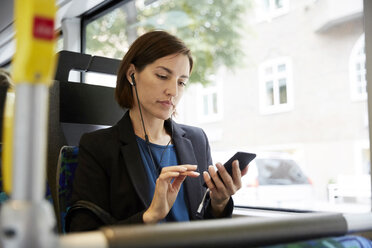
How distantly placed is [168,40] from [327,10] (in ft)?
8.59

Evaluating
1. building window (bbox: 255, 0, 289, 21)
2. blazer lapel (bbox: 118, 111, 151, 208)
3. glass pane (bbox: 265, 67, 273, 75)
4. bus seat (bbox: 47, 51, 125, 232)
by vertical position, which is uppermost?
building window (bbox: 255, 0, 289, 21)

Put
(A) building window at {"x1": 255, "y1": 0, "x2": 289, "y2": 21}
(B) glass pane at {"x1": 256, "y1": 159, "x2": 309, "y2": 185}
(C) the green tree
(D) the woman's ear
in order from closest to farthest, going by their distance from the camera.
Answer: (D) the woman's ear < (B) glass pane at {"x1": 256, "y1": 159, "x2": 309, "y2": 185} < (A) building window at {"x1": 255, "y1": 0, "x2": 289, "y2": 21} < (C) the green tree

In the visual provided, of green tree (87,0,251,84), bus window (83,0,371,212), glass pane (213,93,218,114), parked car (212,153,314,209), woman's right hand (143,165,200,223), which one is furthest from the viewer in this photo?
glass pane (213,93,218,114)

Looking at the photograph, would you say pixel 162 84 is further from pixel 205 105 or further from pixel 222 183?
pixel 205 105

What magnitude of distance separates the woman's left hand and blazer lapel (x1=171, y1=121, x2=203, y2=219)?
0.10 meters

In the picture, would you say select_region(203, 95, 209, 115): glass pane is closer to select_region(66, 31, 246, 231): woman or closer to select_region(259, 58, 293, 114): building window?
select_region(259, 58, 293, 114): building window

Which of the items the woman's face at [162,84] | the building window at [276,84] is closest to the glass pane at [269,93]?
the building window at [276,84]

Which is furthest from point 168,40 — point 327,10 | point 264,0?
point 264,0

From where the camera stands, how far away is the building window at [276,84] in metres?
4.22

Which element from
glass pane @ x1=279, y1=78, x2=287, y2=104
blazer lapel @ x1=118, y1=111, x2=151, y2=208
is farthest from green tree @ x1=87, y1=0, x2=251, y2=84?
blazer lapel @ x1=118, y1=111, x2=151, y2=208

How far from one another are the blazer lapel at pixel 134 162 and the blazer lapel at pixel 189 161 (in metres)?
0.15

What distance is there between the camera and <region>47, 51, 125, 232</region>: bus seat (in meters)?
1.51

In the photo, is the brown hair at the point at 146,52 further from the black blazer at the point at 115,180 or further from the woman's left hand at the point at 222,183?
the woman's left hand at the point at 222,183

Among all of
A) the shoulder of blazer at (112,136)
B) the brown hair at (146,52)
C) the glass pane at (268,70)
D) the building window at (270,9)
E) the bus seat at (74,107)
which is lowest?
the shoulder of blazer at (112,136)
